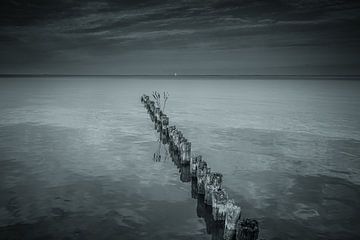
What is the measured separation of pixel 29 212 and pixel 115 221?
116 inches

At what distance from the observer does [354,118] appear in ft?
102

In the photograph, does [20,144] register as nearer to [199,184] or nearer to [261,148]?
[199,184]

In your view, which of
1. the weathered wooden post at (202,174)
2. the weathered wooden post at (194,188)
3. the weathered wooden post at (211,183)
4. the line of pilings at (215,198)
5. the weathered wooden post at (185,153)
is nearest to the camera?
the line of pilings at (215,198)

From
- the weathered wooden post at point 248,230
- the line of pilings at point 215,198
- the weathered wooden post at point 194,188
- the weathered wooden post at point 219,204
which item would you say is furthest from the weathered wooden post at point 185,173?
the weathered wooden post at point 248,230

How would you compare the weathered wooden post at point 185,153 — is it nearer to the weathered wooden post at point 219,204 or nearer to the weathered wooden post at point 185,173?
the weathered wooden post at point 185,173

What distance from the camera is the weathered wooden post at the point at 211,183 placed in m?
10.4

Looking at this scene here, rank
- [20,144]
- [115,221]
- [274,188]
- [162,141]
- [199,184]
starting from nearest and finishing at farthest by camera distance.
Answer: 1. [115,221]
2. [199,184]
3. [274,188]
4. [20,144]
5. [162,141]

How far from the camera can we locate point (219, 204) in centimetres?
971

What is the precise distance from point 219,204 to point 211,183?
1176mm

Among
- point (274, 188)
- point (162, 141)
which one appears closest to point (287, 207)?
point (274, 188)

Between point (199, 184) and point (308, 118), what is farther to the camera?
point (308, 118)

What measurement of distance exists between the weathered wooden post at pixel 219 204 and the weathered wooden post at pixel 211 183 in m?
0.28

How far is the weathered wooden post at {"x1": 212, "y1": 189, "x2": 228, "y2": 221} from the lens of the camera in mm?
9664

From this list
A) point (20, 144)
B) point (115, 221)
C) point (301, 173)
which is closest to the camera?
point (115, 221)
